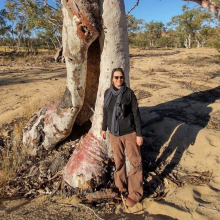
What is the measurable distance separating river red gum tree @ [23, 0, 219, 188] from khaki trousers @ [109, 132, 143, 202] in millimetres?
328

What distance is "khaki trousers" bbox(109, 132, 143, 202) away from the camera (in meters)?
2.74

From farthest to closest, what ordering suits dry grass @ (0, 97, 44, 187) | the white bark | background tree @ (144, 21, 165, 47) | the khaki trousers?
background tree @ (144, 21, 165, 47) < dry grass @ (0, 97, 44, 187) < the white bark < the khaki trousers

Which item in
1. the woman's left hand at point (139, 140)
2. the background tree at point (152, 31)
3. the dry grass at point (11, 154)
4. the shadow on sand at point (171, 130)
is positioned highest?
the background tree at point (152, 31)

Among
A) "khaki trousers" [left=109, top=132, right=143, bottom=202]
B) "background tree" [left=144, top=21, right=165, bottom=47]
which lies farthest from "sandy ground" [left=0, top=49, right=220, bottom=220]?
"background tree" [left=144, top=21, right=165, bottom=47]

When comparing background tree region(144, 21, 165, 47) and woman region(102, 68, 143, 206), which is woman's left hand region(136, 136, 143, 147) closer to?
woman region(102, 68, 143, 206)

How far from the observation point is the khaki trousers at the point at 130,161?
2.74 meters

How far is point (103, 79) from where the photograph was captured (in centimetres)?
313

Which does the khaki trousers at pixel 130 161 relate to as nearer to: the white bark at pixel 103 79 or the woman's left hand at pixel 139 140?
the woman's left hand at pixel 139 140

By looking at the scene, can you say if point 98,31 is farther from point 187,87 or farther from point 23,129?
point 187,87

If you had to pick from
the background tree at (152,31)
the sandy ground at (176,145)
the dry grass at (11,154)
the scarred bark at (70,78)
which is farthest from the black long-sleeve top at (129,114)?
the background tree at (152,31)

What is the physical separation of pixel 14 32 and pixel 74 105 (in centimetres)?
3650

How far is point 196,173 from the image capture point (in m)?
3.20

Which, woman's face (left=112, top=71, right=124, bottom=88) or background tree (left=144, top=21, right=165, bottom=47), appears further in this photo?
background tree (left=144, top=21, right=165, bottom=47)

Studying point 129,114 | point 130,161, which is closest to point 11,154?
point 130,161
